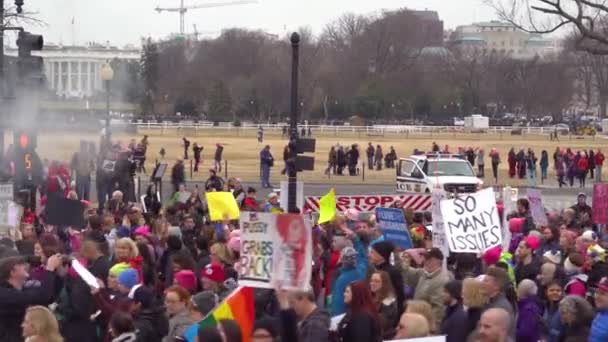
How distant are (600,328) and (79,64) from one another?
154m

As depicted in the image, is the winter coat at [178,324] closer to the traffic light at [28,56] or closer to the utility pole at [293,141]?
the utility pole at [293,141]

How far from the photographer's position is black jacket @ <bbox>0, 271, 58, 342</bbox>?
11.0 meters

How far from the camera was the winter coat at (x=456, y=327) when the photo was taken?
10.4 meters

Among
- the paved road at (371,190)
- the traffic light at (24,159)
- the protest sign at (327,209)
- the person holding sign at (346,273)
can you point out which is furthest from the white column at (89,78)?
the person holding sign at (346,273)

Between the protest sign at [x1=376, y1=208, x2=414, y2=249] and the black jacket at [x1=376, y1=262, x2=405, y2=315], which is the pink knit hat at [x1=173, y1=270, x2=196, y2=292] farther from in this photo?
the protest sign at [x1=376, y1=208, x2=414, y2=249]

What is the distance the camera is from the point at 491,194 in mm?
14633

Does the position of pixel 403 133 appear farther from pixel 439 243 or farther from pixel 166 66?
pixel 439 243

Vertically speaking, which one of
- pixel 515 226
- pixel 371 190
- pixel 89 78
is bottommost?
pixel 371 190

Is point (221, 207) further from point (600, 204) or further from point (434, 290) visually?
point (434, 290)

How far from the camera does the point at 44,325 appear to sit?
9.26 m

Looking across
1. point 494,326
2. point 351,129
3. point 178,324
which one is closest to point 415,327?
point 494,326

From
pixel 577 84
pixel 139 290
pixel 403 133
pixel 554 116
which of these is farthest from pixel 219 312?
pixel 577 84

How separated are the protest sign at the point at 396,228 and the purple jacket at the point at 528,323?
4320 mm

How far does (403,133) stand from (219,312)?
282 feet
